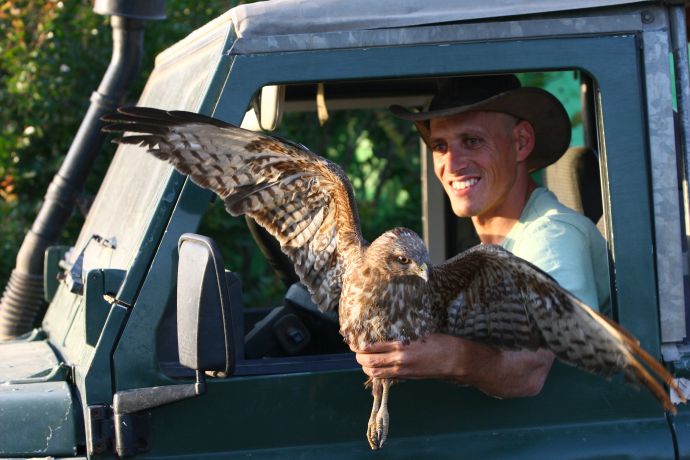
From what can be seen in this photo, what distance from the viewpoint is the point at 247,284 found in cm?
754

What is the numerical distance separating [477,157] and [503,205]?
0.20 metres

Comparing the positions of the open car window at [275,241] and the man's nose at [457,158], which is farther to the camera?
the man's nose at [457,158]

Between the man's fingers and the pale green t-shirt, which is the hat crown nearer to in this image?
the pale green t-shirt

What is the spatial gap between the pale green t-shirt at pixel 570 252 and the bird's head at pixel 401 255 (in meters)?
0.45

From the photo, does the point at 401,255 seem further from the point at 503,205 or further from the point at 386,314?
the point at 503,205

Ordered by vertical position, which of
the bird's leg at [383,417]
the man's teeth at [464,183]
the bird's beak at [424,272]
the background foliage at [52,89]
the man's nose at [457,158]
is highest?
the background foliage at [52,89]

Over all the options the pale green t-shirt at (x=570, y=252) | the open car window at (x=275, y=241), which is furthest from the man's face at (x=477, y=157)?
the open car window at (x=275, y=241)

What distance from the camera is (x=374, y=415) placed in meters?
2.38

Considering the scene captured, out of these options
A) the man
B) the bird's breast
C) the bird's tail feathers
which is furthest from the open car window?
the bird's tail feathers

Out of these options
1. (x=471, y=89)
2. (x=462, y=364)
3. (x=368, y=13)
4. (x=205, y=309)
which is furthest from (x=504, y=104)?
(x=205, y=309)

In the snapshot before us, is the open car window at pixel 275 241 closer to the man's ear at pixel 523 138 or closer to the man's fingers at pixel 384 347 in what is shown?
the man's fingers at pixel 384 347

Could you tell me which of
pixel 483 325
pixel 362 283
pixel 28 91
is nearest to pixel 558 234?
pixel 483 325

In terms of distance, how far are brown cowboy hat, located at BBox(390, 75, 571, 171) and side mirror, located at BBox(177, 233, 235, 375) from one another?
1.18 m

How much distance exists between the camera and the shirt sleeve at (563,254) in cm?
267
